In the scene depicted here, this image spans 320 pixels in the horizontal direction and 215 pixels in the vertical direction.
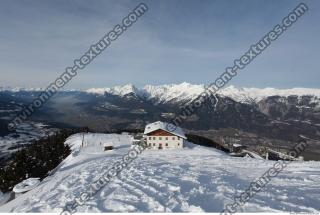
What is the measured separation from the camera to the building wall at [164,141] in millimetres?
71300

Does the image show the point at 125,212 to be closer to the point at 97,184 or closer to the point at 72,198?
the point at 72,198

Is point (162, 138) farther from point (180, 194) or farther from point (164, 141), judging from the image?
point (180, 194)

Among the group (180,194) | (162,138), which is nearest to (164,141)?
(162,138)

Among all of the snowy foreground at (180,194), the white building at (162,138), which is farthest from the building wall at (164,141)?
the snowy foreground at (180,194)

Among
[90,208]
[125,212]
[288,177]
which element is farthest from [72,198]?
[288,177]

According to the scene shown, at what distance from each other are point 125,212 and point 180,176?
10.5 m

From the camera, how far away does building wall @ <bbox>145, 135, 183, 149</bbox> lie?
71300 millimetres

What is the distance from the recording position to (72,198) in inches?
726

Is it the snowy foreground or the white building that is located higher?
the white building

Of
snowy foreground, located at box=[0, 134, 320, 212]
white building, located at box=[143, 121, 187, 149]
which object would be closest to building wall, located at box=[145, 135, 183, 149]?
white building, located at box=[143, 121, 187, 149]

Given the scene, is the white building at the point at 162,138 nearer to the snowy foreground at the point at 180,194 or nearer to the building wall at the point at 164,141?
the building wall at the point at 164,141

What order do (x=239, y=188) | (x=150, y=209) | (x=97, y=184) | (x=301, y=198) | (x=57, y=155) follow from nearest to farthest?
(x=150, y=209) < (x=301, y=198) < (x=239, y=188) < (x=97, y=184) < (x=57, y=155)

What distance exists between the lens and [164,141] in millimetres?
72125

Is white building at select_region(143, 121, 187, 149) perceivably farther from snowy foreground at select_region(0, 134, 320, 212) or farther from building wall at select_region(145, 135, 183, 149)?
snowy foreground at select_region(0, 134, 320, 212)
